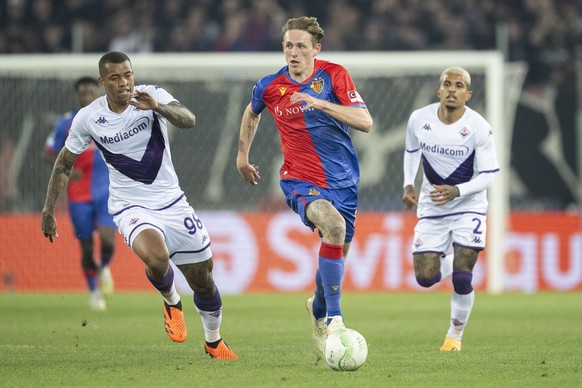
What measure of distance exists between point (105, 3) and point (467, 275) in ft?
44.5

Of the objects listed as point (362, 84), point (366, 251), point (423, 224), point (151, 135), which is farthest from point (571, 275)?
point (151, 135)

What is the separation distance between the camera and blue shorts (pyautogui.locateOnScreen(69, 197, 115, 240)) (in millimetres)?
14264

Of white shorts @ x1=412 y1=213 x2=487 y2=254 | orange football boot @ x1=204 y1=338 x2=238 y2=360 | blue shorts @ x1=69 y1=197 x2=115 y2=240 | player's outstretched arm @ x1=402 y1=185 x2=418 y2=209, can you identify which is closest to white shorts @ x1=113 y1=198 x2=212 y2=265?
orange football boot @ x1=204 y1=338 x2=238 y2=360

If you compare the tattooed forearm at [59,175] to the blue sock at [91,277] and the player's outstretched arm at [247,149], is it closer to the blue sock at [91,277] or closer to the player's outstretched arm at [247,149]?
the player's outstretched arm at [247,149]

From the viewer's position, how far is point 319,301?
894 cm

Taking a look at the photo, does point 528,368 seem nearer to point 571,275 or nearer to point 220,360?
point 220,360

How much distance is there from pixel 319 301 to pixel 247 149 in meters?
1.32

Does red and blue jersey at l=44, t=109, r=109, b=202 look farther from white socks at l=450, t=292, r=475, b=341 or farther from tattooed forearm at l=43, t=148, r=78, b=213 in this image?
white socks at l=450, t=292, r=475, b=341

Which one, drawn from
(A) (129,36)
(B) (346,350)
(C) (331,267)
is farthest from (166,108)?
(A) (129,36)

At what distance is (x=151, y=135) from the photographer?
8820 mm

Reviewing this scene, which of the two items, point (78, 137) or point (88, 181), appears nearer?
point (78, 137)

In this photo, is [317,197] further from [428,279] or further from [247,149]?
[428,279]

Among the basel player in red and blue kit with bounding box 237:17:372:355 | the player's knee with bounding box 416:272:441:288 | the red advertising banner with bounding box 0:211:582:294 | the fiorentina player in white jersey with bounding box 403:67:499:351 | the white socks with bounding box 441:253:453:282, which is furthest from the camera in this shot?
the red advertising banner with bounding box 0:211:582:294

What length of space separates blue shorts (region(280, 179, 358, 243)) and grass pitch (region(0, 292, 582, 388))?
3.47ft
